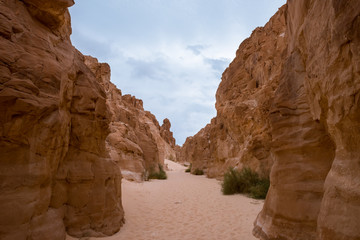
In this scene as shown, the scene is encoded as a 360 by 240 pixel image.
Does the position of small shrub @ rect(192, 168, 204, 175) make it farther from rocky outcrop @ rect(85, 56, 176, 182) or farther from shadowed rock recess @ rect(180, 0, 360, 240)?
shadowed rock recess @ rect(180, 0, 360, 240)

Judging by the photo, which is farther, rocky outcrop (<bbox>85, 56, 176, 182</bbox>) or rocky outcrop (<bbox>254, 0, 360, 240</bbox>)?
rocky outcrop (<bbox>85, 56, 176, 182</bbox>)

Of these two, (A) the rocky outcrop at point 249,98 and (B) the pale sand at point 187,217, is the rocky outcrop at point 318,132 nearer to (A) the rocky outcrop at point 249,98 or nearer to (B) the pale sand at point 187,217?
(B) the pale sand at point 187,217

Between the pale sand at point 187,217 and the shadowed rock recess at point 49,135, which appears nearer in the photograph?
the shadowed rock recess at point 49,135

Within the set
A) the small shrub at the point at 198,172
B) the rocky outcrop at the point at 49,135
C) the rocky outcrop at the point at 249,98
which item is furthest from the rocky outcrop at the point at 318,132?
the small shrub at the point at 198,172

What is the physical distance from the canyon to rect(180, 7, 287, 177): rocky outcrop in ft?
21.5

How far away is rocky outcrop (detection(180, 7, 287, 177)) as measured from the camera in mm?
11875

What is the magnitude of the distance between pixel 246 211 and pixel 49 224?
224 inches

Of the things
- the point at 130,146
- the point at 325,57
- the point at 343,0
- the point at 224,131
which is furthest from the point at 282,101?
the point at 224,131

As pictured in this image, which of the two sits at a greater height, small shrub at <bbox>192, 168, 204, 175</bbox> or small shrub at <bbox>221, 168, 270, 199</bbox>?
small shrub at <bbox>192, 168, 204, 175</bbox>

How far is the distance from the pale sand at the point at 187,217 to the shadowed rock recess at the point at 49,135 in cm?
75

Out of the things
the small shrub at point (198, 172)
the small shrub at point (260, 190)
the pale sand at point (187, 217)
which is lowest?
the pale sand at point (187, 217)

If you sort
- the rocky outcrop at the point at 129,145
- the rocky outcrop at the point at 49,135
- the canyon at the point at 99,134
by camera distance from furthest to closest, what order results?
the rocky outcrop at the point at 129,145 < the rocky outcrop at the point at 49,135 < the canyon at the point at 99,134

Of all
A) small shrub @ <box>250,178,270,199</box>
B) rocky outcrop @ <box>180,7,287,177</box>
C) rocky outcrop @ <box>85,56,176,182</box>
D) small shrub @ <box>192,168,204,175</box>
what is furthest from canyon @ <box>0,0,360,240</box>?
small shrub @ <box>192,168,204,175</box>

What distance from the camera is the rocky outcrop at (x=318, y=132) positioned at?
243 centimetres
